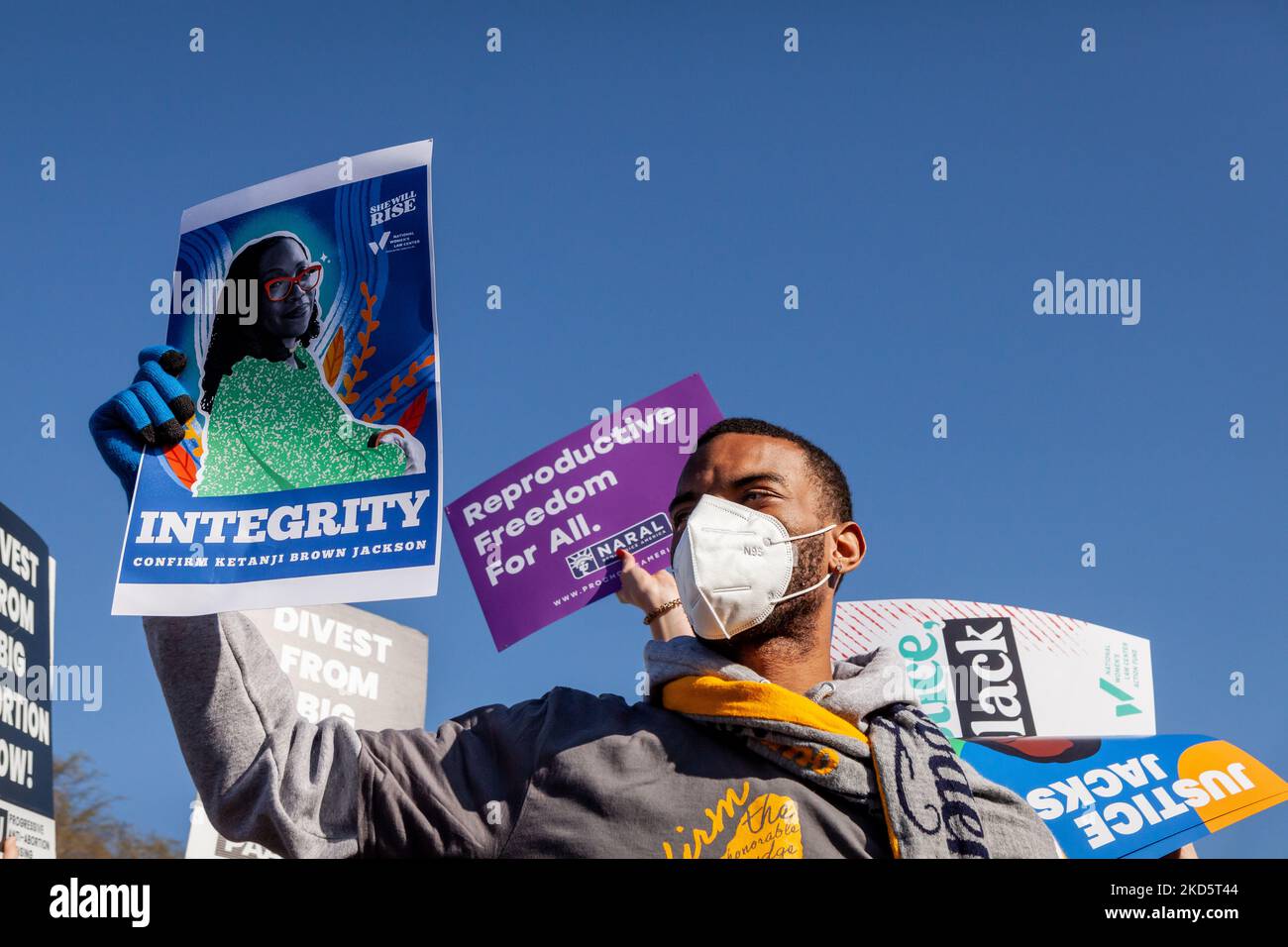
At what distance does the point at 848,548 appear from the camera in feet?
12.1

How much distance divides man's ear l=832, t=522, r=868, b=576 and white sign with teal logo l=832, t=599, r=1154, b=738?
3378mm

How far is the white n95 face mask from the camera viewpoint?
3.40 m

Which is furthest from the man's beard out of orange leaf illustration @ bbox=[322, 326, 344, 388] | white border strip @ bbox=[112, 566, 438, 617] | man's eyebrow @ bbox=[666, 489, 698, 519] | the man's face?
orange leaf illustration @ bbox=[322, 326, 344, 388]

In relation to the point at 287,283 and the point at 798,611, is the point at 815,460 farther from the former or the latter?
the point at 287,283

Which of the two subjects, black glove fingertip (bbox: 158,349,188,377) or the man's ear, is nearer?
black glove fingertip (bbox: 158,349,188,377)

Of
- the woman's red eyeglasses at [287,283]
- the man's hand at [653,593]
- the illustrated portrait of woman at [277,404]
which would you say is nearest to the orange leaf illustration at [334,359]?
the illustrated portrait of woman at [277,404]

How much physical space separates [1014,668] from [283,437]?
206 inches

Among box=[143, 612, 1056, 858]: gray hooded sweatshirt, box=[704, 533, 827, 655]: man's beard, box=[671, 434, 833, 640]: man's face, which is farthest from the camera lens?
box=[671, 434, 833, 640]: man's face

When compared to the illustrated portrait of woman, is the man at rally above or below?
below

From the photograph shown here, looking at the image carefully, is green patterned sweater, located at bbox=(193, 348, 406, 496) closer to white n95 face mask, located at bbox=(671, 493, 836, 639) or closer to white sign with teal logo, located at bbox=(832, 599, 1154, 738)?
white n95 face mask, located at bbox=(671, 493, 836, 639)

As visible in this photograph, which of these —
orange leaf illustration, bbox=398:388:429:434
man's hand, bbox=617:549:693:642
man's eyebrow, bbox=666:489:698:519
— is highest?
orange leaf illustration, bbox=398:388:429:434

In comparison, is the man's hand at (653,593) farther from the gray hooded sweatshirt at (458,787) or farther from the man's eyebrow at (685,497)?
the gray hooded sweatshirt at (458,787)
